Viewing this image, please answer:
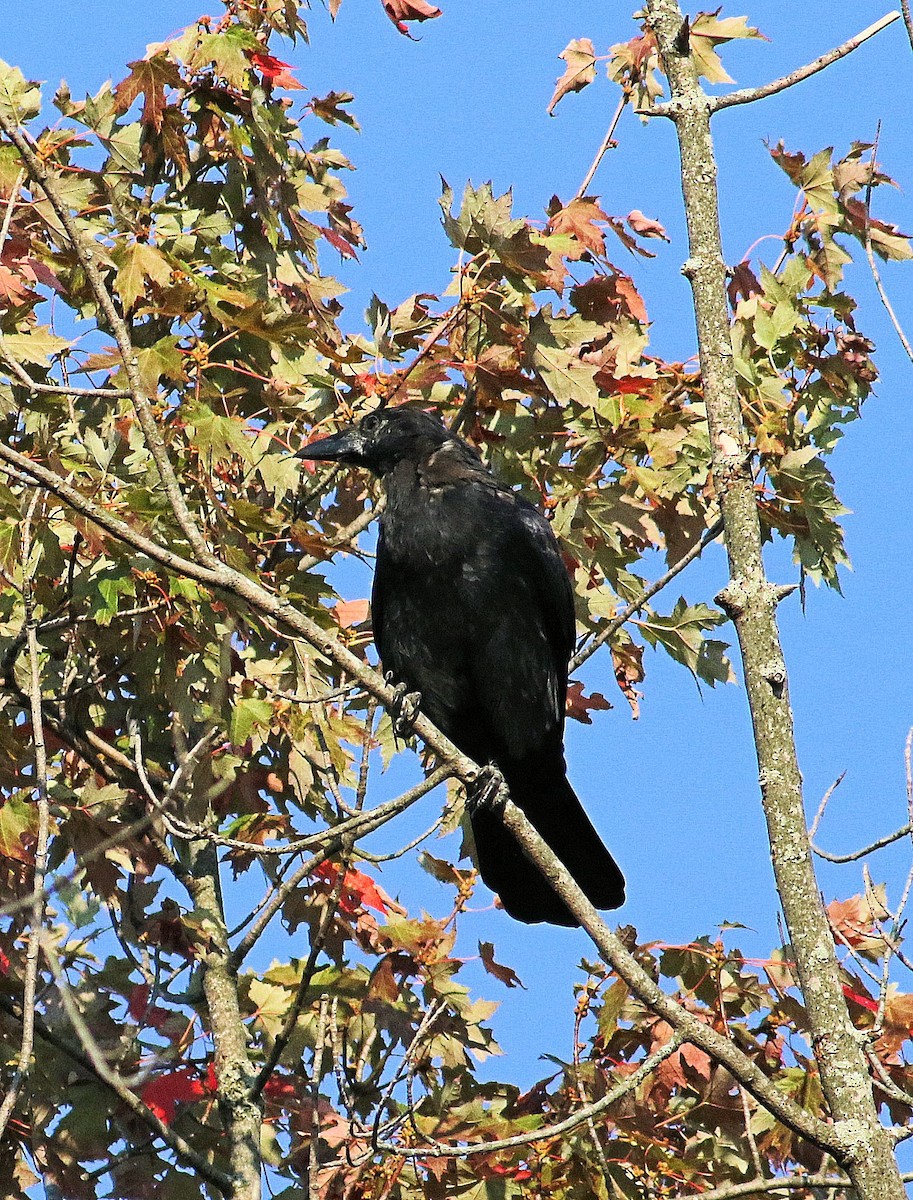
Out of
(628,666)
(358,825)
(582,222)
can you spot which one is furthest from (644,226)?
(358,825)

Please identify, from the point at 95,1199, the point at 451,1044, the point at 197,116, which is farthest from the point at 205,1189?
the point at 197,116

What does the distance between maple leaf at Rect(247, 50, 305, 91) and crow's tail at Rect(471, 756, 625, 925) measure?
253 centimetres

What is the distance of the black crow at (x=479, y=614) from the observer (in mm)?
5219

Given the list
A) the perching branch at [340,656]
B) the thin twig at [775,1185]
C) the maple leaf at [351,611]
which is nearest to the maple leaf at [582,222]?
the maple leaf at [351,611]

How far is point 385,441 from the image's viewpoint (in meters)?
5.26

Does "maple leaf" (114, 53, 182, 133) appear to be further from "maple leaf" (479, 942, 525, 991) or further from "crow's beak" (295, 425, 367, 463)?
"maple leaf" (479, 942, 525, 991)

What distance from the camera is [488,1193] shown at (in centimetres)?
438

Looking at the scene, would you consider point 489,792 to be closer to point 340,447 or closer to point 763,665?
point 340,447

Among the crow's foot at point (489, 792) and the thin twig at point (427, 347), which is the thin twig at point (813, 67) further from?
the crow's foot at point (489, 792)

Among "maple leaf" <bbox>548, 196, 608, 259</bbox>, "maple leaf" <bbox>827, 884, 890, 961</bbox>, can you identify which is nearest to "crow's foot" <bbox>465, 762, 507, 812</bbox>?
"maple leaf" <bbox>827, 884, 890, 961</bbox>

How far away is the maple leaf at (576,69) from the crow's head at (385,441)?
1210 millimetres

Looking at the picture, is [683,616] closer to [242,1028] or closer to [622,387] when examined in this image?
[622,387]

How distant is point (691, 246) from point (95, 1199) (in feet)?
10.9

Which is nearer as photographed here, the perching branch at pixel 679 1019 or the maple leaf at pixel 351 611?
the perching branch at pixel 679 1019
